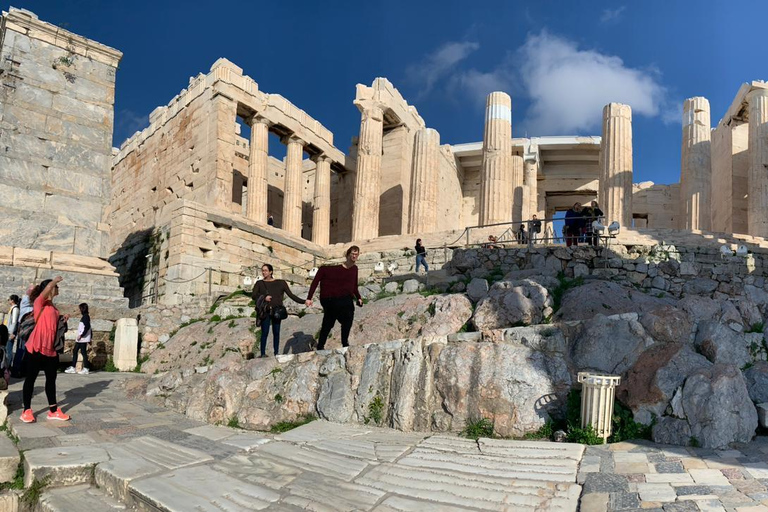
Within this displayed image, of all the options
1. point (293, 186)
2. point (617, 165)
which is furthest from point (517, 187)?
point (293, 186)

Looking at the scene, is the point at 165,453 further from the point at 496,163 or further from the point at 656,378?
the point at 496,163

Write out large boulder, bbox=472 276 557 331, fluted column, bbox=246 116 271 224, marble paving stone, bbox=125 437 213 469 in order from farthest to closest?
fluted column, bbox=246 116 271 224
large boulder, bbox=472 276 557 331
marble paving stone, bbox=125 437 213 469

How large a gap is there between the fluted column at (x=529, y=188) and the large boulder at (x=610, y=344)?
21.6 meters

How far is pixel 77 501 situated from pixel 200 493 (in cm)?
97

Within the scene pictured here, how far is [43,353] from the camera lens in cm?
641

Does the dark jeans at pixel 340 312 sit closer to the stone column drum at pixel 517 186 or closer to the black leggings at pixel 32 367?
the black leggings at pixel 32 367

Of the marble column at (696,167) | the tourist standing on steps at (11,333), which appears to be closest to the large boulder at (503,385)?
the tourist standing on steps at (11,333)

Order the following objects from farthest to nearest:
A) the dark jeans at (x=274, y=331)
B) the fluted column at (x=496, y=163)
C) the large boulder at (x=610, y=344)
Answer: the fluted column at (x=496, y=163) < the dark jeans at (x=274, y=331) < the large boulder at (x=610, y=344)

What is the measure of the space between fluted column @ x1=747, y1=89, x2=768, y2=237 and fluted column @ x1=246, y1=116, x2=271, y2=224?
57.3 feet

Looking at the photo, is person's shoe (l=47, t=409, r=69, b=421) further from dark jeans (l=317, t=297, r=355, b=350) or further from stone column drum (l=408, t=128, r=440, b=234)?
stone column drum (l=408, t=128, r=440, b=234)

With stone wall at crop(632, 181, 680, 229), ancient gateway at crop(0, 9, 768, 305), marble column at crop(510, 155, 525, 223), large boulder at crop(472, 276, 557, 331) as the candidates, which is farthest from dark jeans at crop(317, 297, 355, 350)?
stone wall at crop(632, 181, 680, 229)

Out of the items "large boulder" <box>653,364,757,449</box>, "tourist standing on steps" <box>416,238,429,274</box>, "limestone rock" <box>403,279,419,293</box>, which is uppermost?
"tourist standing on steps" <box>416,238,429,274</box>

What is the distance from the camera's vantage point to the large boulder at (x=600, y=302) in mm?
9172

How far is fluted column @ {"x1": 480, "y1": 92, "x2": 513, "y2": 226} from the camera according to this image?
22891 mm
